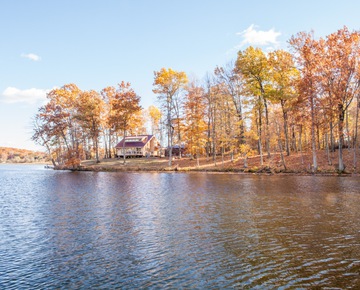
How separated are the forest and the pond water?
A: 1858cm

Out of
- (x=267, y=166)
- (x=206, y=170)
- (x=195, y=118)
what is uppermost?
(x=195, y=118)

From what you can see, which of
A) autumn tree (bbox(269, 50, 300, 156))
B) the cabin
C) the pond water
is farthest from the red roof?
the pond water

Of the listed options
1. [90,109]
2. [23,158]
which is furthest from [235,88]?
[23,158]

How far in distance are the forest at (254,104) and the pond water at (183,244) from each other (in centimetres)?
1858

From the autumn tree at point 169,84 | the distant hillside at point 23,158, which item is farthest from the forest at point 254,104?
the distant hillside at point 23,158

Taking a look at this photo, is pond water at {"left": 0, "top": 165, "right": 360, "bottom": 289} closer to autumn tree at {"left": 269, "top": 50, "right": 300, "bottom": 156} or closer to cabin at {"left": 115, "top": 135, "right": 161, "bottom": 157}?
autumn tree at {"left": 269, "top": 50, "right": 300, "bottom": 156}

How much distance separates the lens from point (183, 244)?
12117 mm

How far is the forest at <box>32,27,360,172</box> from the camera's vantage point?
3591 centimetres

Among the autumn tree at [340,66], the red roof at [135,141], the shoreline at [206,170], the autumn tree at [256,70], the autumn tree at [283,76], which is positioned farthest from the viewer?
the red roof at [135,141]

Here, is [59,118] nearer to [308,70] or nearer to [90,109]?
[90,109]

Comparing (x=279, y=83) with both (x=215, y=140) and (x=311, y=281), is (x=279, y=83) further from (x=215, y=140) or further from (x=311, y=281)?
(x=311, y=281)

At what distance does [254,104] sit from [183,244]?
37785 millimetres

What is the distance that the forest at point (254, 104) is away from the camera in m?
35.9

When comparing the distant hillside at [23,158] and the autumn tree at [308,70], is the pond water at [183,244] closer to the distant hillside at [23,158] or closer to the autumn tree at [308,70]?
the autumn tree at [308,70]
